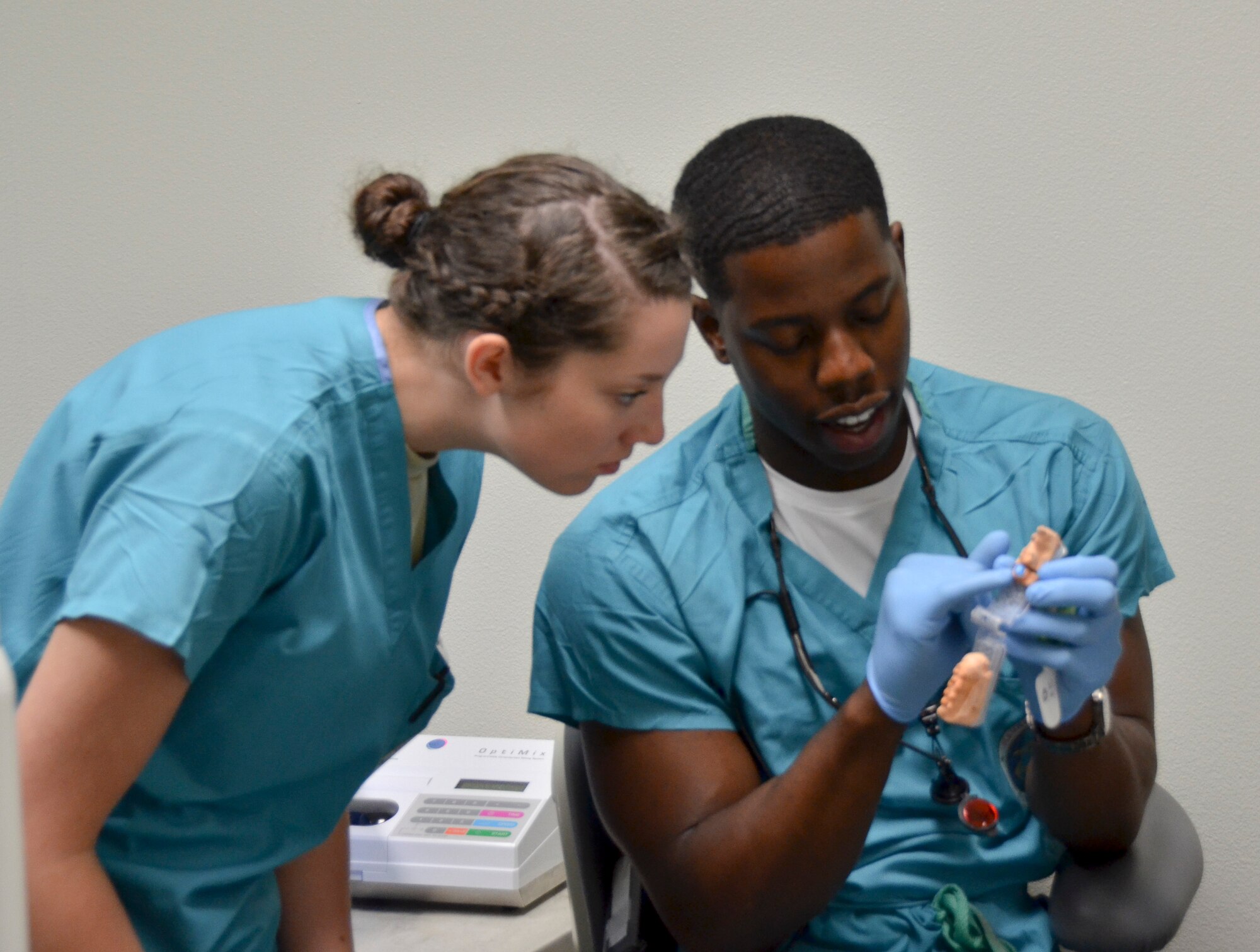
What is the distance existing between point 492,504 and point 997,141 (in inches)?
35.9

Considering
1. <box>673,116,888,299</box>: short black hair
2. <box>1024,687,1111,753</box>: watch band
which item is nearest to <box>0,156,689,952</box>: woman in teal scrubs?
<box>673,116,888,299</box>: short black hair

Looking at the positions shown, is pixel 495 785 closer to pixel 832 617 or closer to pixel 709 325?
pixel 832 617

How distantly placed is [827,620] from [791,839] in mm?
246

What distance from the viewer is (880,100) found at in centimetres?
170

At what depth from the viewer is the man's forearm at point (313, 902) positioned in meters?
1.24

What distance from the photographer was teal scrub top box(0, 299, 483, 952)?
2.85 feet

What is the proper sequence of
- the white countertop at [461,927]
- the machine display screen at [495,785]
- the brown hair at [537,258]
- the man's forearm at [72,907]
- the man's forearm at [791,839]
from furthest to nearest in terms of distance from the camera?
the machine display screen at [495,785] < the white countertop at [461,927] < the man's forearm at [791,839] < the brown hair at [537,258] < the man's forearm at [72,907]

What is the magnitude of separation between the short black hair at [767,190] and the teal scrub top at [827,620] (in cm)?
25

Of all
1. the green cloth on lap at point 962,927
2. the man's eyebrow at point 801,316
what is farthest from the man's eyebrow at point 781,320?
the green cloth on lap at point 962,927

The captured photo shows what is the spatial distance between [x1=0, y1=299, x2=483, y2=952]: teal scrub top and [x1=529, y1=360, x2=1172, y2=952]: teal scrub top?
0.66 feet

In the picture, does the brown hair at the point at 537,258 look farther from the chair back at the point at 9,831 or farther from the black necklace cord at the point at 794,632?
the chair back at the point at 9,831

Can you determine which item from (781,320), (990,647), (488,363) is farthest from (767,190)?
(990,647)

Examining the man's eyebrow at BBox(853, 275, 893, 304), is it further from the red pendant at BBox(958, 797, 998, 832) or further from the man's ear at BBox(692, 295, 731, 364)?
the red pendant at BBox(958, 797, 998, 832)

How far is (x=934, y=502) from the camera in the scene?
129 centimetres
